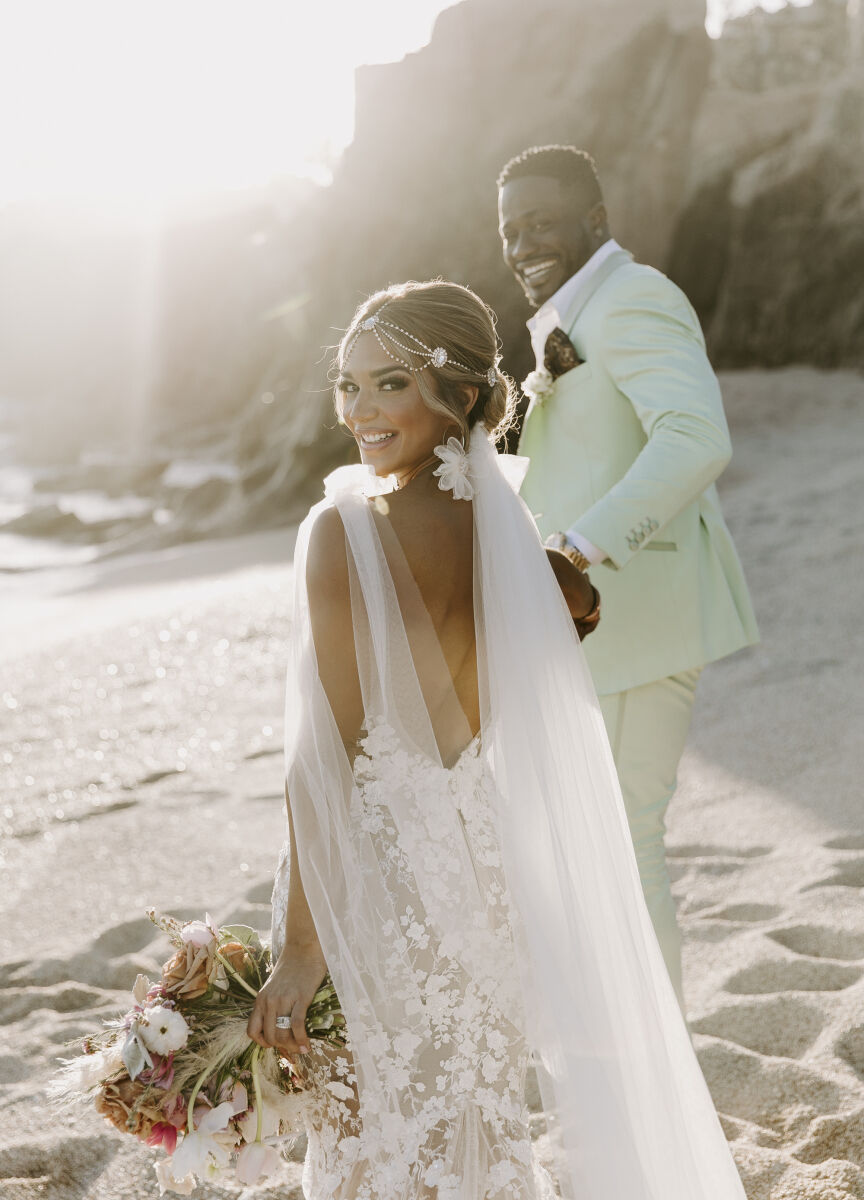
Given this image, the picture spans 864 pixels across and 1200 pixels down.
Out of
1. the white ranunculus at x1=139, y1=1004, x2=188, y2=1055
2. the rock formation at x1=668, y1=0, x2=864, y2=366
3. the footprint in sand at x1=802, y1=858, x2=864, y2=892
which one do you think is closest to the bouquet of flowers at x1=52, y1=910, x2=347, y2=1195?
the white ranunculus at x1=139, y1=1004, x2=188, y2=1055

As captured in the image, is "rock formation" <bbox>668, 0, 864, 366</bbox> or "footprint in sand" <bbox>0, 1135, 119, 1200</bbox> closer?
"footprint in sand" <bbox>0, 1135, 119, 1200</bbox>

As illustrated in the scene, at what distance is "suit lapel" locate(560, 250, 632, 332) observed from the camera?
3004 mm

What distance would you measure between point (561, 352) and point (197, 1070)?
189 centimetres

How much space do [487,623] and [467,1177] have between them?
87 cm

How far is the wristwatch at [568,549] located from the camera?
2.61 metres

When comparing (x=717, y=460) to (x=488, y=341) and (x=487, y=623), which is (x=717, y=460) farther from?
(x=487, y=623)

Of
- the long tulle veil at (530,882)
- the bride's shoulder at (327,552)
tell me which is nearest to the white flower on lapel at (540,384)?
the long tulle veil at (530,882)

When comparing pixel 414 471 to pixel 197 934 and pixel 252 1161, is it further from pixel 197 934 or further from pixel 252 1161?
pixel 252 1161

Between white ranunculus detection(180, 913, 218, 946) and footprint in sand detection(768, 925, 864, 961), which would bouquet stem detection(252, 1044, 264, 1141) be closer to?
white ranunculus detection(180, 913, 218, 946)

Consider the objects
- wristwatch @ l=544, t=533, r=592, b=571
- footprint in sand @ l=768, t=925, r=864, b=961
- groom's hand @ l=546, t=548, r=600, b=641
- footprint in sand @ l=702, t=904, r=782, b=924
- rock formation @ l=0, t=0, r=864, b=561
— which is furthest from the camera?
rock formation @ l=0, t=0, r=864, b=561

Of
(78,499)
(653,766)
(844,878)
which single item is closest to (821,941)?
(844,878)

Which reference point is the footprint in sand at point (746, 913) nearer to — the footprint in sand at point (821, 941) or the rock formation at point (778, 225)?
the footprint in sand at point (821, 941)

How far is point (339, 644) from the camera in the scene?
6.28 ft

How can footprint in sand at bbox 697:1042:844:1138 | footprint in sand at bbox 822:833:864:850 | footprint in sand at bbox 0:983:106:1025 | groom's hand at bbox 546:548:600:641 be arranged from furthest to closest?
footprint in sand at bbox 822:833:864:850, footprint in sand at bbox 0:983:106:1025, footprint in sand at bbox 697:1042:844:1138, groom's hand at bbox 546:548:600:641
